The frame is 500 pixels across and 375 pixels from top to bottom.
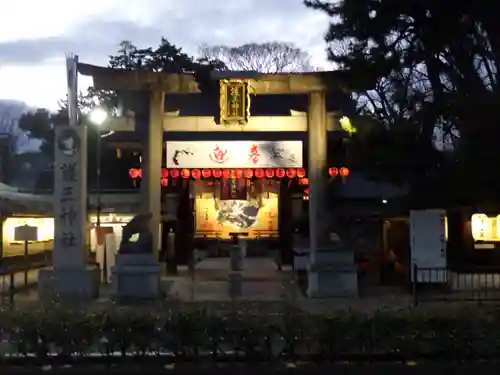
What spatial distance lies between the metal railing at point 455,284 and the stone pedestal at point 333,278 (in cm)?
178

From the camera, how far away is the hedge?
9875mm

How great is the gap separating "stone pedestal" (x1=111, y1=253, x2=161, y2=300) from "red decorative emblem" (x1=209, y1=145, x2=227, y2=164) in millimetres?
4566

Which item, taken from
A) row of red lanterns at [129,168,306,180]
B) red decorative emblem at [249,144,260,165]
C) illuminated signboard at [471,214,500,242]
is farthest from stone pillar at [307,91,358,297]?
illuminated signboard at [471,214,500,242]

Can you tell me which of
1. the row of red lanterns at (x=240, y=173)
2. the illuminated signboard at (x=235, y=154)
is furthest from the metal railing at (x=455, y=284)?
the row of red lanterns at (x=240, y=173)

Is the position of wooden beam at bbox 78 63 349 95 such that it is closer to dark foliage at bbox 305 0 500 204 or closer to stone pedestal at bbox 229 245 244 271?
dark foliage at bbox 305 0 500 204

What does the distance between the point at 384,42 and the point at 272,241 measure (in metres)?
21.3

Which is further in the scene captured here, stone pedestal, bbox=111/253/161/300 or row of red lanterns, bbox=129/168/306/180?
row of red lanterns, bbox=129/168/306/180

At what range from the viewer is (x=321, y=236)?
65.7 ft

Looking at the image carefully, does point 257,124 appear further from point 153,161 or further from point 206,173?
point 206,173

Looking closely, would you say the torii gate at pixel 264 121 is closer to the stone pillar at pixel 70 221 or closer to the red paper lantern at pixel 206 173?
the stone pillar at pixel 70 221

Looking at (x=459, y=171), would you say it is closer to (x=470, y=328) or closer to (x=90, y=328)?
(x=470, y=328)

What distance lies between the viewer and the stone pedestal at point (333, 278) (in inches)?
766

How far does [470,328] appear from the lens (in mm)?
9961

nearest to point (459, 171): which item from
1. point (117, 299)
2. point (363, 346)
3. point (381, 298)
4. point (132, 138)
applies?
point (363, 346)
